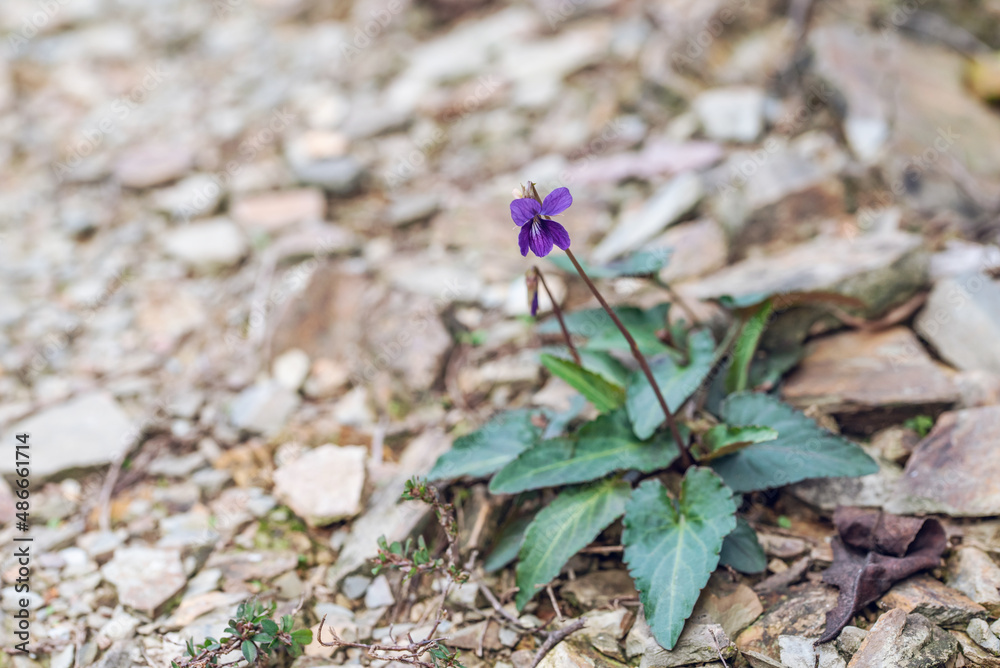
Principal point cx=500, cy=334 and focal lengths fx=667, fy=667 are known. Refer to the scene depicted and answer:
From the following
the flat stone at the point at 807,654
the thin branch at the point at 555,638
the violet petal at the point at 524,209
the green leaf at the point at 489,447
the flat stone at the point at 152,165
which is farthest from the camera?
the flat stone at the point at 152,165

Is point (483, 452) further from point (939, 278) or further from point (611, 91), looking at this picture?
point (611, 91)

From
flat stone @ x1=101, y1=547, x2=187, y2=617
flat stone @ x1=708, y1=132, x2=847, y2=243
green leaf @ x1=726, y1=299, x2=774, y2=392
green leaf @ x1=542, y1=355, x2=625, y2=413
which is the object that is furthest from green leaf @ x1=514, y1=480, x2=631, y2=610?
flat stone @ x1=708, y1=132, x2=847, y2=243

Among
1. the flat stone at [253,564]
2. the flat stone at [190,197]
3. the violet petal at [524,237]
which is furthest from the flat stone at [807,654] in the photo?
the flat stone at [190,197]

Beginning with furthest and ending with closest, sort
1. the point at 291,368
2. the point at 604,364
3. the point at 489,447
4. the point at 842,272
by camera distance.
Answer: the point at 291,368
the point at 842,272
the point at 604,364
the point at 489,447

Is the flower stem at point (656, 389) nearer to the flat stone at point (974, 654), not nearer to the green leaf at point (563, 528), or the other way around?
the green leaf at point (563, 528)

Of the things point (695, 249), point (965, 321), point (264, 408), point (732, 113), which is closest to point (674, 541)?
point (965, 321)

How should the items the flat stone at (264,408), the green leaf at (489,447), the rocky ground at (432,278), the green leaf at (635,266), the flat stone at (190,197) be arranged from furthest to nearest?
the flat stone at (190,197) → the flat stone at (264,408) → the green leaf at (635,266) → the green leaf at (489,447) → the rocky ground at (432,278)

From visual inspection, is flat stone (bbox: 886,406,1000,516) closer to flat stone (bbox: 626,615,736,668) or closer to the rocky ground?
the rocky ground

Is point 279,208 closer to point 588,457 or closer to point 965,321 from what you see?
point 588,457
